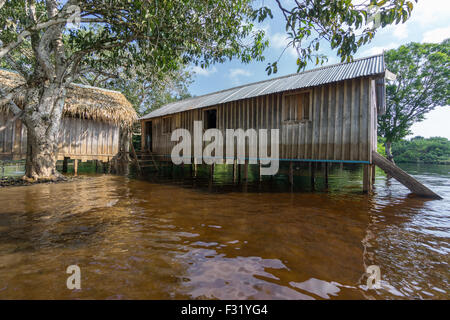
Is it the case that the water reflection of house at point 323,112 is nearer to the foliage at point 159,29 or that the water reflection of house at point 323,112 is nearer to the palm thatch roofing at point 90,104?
the foliage at point 159,29

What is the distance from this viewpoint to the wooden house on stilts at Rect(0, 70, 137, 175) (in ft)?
29.8

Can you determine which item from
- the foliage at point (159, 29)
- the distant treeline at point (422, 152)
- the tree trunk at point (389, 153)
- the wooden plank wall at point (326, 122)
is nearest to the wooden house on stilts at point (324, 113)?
the wooden plank wall at point (326, 122)

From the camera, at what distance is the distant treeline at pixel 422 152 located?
31.5 m

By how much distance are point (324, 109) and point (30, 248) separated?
8203mm

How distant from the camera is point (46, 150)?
7.68 metres

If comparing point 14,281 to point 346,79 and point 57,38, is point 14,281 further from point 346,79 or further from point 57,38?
point 57,38

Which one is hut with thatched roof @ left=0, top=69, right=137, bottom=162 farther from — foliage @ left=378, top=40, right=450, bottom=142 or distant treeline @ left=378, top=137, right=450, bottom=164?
distant treeline @ left=378, top=137, right=450, bottom=164

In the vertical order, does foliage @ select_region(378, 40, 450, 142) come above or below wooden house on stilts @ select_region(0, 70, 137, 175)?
above

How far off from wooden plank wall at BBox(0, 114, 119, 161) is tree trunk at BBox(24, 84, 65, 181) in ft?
7.62

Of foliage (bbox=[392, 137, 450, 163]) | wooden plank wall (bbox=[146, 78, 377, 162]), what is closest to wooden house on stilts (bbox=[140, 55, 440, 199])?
wooden plank wall (bbox=[146, 78, 377, 162])

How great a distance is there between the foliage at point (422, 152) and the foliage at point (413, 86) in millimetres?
20000

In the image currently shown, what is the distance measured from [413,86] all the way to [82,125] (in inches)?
905

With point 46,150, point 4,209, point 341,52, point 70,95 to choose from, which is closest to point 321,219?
point 341,52

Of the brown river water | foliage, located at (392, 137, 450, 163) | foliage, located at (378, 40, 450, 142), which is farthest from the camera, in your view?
foliage, located at (392, 137, 450, 163)
